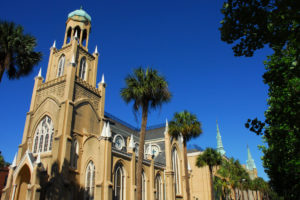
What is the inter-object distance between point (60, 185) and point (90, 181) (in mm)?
3405

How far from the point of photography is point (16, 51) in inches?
666

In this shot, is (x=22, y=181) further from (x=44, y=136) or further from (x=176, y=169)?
(x=176, y=169)

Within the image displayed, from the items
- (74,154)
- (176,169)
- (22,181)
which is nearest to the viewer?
(22,181)

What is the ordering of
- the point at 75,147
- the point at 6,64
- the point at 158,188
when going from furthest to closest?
the point at 158,188
the point at 75,147
the point at 6,64

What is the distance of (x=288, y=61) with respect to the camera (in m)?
14.7

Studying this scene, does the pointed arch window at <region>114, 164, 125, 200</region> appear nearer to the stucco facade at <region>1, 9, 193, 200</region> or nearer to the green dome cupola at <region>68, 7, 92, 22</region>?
the stucco facade at <region>1, 9, 193, 200</region>

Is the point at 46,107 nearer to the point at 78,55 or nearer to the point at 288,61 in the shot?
the point at 78,55

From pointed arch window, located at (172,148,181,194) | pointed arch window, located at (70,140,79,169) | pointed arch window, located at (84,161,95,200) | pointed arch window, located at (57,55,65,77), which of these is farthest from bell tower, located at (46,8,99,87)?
pointed arch window, located at (172,148,181,194)

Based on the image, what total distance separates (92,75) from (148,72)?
1729 cm

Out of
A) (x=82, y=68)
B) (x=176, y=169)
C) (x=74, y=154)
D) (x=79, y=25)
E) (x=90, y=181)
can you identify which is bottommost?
(x=90, y=181)

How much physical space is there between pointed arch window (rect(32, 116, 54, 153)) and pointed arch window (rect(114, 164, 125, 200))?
8.08 meters

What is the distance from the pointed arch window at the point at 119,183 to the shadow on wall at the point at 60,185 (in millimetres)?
3297

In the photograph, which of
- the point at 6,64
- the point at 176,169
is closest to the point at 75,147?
the point at 6,64

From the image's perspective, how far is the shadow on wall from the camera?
78.0 ft
